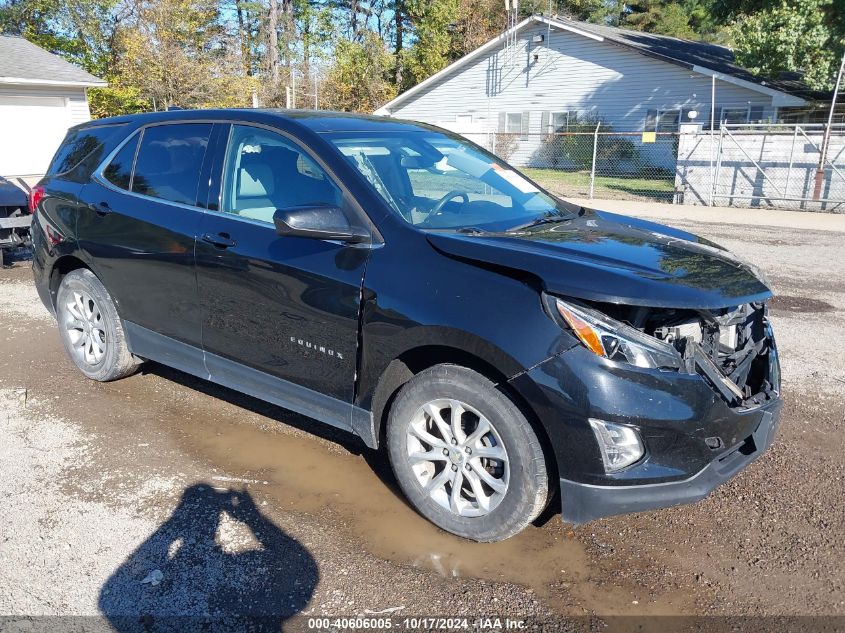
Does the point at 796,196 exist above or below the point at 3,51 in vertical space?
below

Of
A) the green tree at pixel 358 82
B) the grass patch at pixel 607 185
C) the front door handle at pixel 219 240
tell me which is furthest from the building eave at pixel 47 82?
the front door handle at pixel 219 240

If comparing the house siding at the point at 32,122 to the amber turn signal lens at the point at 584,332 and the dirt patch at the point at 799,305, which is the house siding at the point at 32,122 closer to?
the dirt patch at the point at 799,305

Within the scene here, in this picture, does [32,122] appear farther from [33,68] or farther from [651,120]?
[651,120]

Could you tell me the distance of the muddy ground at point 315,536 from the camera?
2.70 m

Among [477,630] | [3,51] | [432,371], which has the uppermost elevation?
[3,51]

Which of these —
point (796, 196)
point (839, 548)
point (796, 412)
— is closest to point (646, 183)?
point (796, 196)

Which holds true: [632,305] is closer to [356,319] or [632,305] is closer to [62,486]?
[356,319]

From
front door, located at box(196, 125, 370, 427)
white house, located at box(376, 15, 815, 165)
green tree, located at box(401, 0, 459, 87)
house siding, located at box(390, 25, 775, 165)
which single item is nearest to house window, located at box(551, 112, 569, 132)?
white house, located at box(376, 15, 815, 165)

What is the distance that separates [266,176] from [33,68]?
23860 millimetres

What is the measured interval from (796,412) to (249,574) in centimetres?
356

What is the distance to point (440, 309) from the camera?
290cm

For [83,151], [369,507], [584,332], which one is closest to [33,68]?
[83,151]

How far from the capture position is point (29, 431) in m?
4.18

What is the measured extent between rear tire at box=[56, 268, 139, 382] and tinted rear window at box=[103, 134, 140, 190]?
692 mm
